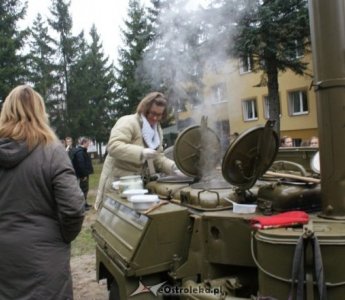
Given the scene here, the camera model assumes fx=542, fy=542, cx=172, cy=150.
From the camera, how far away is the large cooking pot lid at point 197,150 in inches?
170

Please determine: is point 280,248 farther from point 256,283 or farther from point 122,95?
point 122,95

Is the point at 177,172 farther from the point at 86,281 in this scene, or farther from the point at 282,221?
the point at 86,281

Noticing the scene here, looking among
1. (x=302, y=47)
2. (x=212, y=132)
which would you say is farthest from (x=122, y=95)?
(x=212, y=132)

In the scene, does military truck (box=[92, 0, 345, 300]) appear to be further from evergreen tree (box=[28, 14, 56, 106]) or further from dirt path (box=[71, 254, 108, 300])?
evergreen tree (box=[28, 14, 56, 106])

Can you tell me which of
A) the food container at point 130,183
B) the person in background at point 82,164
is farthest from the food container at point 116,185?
the person in background at point 82,164

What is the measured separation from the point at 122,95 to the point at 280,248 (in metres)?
29.8

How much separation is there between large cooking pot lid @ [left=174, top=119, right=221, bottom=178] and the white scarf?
437mm

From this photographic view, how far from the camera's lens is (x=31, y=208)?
112 inches

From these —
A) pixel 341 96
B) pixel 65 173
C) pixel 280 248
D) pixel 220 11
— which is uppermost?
pixel 220 11

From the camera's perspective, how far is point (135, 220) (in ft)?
11.7

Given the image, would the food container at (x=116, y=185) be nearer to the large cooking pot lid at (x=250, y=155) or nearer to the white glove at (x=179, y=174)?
the white glove at (x=179, y=174)

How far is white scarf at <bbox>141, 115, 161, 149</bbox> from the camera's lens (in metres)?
4.66

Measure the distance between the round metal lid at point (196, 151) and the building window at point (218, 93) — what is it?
210 centimetres

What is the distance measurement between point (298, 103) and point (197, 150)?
23584 millimetres
